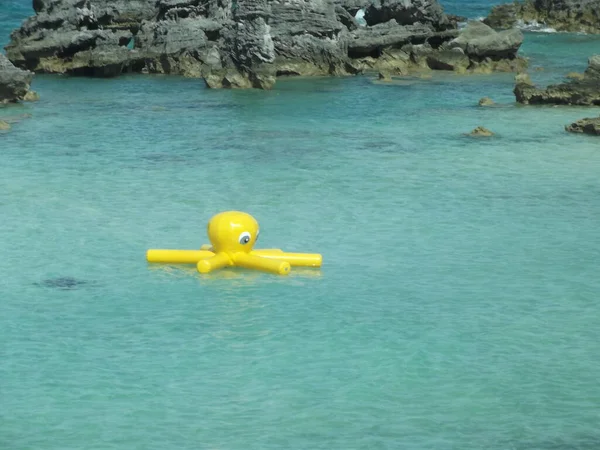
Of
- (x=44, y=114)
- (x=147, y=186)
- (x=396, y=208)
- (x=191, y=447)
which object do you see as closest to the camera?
(x=191, y=447)

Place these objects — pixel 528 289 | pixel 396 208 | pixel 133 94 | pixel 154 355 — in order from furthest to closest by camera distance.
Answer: pixel 133 94 → pixel 396 208 → pixel 528 289 → pixel 154 355

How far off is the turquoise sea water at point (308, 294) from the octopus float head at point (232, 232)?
0.35 metres

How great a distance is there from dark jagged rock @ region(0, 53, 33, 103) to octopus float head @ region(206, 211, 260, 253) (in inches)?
595

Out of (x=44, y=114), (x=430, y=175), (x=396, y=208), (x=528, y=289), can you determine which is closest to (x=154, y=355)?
(x=528, y=289)

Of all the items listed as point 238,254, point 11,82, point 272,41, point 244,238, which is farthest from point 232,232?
point 272,41

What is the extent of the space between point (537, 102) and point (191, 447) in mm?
20501

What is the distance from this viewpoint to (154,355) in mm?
11398

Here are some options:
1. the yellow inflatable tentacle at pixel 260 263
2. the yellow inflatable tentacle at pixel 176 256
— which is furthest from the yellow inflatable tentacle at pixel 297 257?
the yellow inflatable tentacle at pixel 176 256

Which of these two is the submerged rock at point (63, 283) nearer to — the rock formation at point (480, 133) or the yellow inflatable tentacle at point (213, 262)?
the yellow inflatable tentacle at point (213, 262)

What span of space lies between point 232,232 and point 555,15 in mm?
42511

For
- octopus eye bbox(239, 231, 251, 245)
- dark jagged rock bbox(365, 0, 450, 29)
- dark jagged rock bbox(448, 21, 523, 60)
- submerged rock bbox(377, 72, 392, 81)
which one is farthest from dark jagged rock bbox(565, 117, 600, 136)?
dark jagged rock bbox(365, 0, 450, 29)

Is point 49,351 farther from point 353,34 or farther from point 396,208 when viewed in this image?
point 353,34

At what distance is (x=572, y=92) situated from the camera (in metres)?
27.7

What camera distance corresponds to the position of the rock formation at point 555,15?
169 feet
